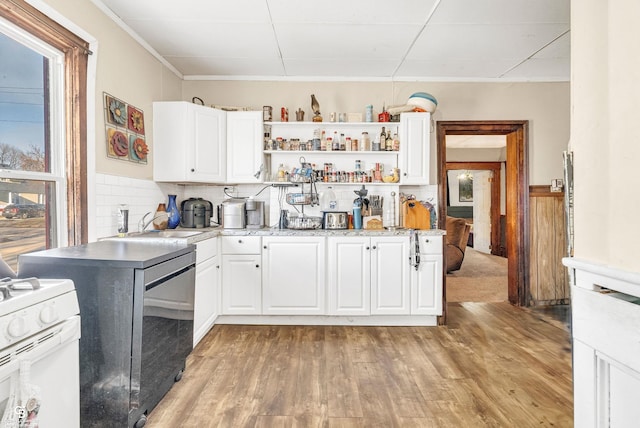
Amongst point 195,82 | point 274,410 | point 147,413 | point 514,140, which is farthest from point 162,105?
point 514,140

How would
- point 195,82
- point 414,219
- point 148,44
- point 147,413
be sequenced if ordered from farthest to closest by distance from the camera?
point 195,82, point 414,219, point 148,44, point 147,413

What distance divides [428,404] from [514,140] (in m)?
3.03

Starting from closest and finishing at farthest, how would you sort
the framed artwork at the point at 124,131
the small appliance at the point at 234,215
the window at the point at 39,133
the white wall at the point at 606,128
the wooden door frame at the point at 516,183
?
the white wall at the point at 606,128, the window at the point at 39,133, the framed artwork at the point at 124,131, the small appliance at the point at 234,215, the wooden door frame at the point at 516,183

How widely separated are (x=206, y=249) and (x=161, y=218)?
654 mm

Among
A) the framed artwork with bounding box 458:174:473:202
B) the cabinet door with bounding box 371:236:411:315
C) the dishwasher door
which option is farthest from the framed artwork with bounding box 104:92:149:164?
the framed artwork with bounding box 458:174:473:202

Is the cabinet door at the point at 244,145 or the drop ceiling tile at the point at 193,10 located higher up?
the drop ceiling tile at the point at 193,10

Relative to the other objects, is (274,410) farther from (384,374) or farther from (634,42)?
(634,42)

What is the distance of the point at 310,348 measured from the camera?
2.63m

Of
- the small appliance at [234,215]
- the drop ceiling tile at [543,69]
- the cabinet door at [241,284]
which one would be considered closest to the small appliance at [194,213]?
the small appliance at [234,215]

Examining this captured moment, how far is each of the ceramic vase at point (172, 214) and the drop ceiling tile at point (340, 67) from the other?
171 centimetres

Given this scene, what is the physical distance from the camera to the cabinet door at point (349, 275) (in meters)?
3.03

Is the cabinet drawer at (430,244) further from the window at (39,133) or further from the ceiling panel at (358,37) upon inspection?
the window at (39,133)

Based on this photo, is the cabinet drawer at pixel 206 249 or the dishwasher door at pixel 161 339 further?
the cabinet drawer at pixel 206 249

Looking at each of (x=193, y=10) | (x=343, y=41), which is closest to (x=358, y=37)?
(x=343, y=41)
